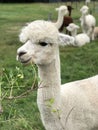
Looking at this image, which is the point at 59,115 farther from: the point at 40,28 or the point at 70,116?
the point at 40,28

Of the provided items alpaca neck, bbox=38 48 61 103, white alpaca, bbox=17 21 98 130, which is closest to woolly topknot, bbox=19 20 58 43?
white alpaca, bbox=17 21 98 130

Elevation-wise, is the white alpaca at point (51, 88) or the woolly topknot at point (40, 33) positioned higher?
the woolly topknot at point (40, 33)

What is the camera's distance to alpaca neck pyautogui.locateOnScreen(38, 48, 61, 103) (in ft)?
11.5

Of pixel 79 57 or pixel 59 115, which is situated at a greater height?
pixel 59 115

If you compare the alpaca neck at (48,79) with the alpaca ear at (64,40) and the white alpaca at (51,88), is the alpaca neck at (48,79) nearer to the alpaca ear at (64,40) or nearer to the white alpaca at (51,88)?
the white alpaca at (51,88)

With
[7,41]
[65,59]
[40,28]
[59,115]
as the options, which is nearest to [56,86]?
[59,115]

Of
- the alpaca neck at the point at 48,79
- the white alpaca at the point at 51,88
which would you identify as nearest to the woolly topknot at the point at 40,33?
the white alpaca at the point at 51,88

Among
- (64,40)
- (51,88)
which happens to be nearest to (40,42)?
(64,40)

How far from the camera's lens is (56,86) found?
141 inches

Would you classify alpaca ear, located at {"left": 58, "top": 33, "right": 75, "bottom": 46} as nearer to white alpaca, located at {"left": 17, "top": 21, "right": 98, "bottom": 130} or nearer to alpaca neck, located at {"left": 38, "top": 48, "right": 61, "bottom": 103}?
white alpaca, located at {"left": 17, "top": 21, "right": 98, "bottom": 130}

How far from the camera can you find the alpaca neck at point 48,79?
3.52 m

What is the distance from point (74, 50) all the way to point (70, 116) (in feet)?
22.4

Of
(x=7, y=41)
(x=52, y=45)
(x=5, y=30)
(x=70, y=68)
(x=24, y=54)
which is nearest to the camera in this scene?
(x=24, y=54)

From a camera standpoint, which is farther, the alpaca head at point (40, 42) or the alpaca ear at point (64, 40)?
the alpaca ear at point (64, 40)
